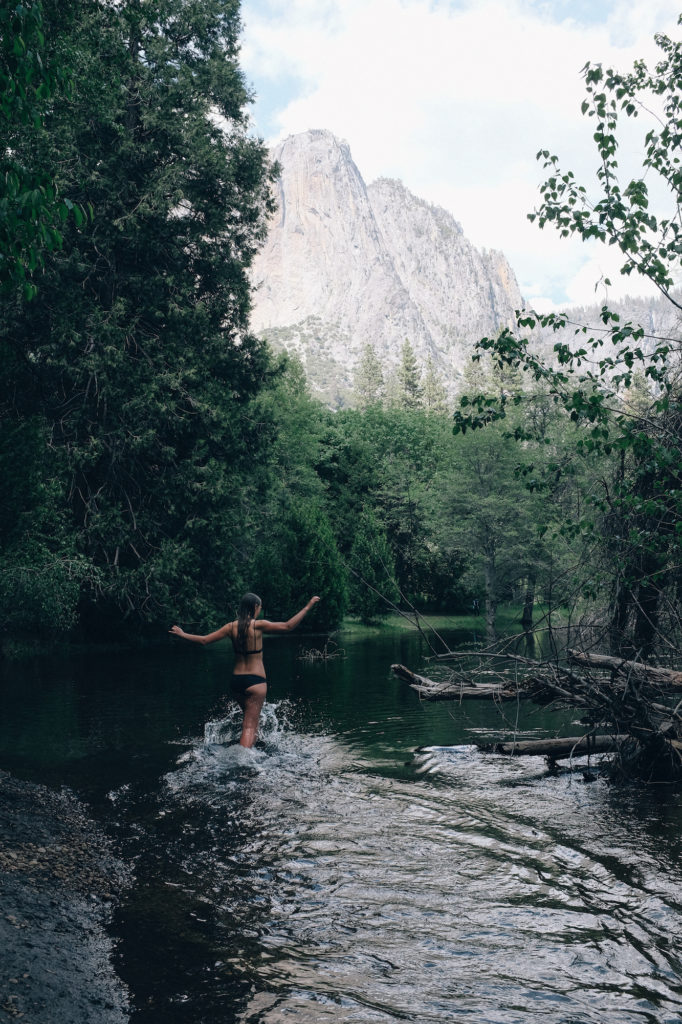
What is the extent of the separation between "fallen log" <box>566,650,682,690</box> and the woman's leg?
4.44 meters

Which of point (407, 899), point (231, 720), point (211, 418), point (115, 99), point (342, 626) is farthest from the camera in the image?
point (342, 626)

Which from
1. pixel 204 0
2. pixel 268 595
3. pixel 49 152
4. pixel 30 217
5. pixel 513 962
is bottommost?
pixel 513 962

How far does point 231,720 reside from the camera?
15.9 metres

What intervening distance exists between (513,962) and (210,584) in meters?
28.3

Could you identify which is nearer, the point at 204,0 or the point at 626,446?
the point at 626,446

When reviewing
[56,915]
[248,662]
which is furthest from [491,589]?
[56,915]

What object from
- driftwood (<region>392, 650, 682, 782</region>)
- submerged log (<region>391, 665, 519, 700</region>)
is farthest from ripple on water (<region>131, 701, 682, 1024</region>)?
submerged log (<region>391, 665, 519, 700</region>)

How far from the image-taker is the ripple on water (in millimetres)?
5332

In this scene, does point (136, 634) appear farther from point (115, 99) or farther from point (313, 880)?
point (313, 880)

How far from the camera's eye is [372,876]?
752 cm

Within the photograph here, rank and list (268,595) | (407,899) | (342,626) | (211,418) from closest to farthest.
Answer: (407,899) < (211,418) < (268,595) < (342,626)

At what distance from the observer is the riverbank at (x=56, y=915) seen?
187 inches

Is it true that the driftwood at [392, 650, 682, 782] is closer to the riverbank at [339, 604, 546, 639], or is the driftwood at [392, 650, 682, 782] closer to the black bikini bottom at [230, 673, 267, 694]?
the black bikini bottom at [230, 673, 267, 694]

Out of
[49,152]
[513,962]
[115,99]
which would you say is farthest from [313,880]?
[115,99]
